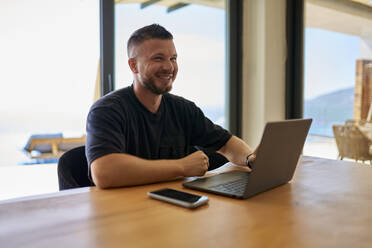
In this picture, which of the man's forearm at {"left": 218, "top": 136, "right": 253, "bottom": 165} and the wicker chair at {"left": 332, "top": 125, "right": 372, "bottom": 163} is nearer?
the man's forearm at {"left": 218, "top": 136, "right": 253, "bottom": 165}

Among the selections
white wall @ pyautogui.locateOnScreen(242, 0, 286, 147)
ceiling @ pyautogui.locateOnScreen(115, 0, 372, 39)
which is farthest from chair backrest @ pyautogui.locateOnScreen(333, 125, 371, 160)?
ceiling @ pyautogui.locateOnScreen(115, 0, 372, 39)

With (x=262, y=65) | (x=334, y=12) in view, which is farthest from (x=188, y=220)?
→ (x=334, y=12)

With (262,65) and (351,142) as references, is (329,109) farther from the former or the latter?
(262,65)

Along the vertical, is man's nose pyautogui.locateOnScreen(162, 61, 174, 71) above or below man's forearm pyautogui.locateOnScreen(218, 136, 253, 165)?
above

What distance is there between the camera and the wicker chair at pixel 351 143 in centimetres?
320

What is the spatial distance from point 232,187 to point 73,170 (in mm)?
678

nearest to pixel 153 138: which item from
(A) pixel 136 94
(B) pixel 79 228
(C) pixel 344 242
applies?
(A) pixel 136 94

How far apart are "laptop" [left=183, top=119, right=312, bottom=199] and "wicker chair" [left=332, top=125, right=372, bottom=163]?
2312 millimetres

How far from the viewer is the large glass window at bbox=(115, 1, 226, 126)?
2.74 meters

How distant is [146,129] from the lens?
1.61 metres

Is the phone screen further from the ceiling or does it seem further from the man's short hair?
the ceiling

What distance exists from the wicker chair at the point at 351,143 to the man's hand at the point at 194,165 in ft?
7.93

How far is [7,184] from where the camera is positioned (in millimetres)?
2656

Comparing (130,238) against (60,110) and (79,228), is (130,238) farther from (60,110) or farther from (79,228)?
(60,110)
